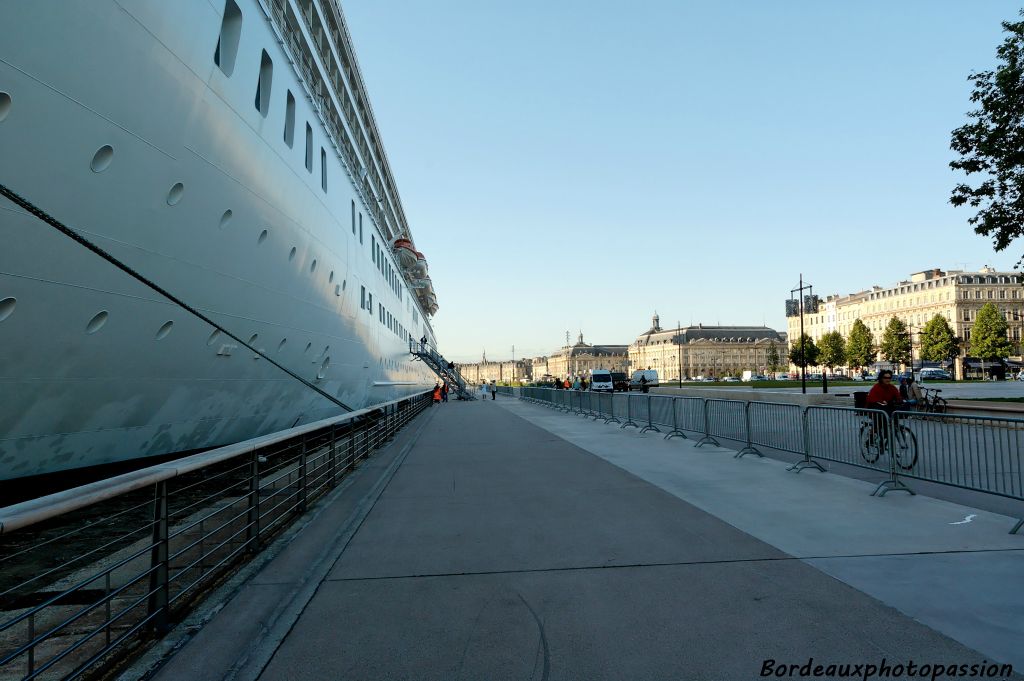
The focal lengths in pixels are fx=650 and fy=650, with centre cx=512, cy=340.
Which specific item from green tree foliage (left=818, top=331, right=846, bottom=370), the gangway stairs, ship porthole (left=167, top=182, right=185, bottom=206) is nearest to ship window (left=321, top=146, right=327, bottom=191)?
ship porthole (left=167, top=182, right=185, bottom=206)

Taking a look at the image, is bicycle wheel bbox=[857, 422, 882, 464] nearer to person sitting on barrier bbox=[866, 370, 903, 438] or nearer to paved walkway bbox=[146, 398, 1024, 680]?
paved walkway bbox=[146, 398, 1024, 680]

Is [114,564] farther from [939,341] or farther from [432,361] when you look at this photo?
[939,341]

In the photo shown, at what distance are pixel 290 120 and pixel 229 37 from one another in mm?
2681

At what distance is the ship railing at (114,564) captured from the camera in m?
2.90

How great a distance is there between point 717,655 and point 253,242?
8155 millimetres

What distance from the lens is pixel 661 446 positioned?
13.1 m

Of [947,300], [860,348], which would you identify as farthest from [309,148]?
[947,300]

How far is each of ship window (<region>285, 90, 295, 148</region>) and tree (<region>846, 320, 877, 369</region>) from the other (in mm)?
96500

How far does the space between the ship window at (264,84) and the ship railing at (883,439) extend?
917cm

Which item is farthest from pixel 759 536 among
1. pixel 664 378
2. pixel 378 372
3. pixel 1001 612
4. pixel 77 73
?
pixel 664 378

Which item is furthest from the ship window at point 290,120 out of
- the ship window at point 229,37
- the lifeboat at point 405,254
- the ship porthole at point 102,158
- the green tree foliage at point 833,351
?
the green tree foliage at point 833,351

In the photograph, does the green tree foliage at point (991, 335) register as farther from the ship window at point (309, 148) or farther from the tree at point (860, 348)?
the ship window at point (309, 148)

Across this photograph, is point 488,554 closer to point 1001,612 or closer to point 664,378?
point 1001,612

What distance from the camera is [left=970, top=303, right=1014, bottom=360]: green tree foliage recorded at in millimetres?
73125
